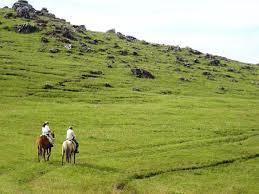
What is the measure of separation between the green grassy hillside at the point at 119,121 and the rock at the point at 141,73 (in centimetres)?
251

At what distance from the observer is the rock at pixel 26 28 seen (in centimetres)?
17125

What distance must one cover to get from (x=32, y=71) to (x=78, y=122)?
4491 centimetres

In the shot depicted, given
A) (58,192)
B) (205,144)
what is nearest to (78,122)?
(205,144)

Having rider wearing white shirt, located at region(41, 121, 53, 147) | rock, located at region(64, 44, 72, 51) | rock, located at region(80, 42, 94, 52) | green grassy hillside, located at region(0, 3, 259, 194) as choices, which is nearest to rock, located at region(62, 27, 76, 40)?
green grassy hillside, located at region(0, 3, 259, 194)

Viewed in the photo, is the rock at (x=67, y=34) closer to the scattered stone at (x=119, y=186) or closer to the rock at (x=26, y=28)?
the rock at (x=26, y=28)

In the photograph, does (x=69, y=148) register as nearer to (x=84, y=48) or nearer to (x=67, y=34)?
(x=84, y=48)

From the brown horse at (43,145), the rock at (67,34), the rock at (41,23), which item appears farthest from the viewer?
the rock at (41,23)

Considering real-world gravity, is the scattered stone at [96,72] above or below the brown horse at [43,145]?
above

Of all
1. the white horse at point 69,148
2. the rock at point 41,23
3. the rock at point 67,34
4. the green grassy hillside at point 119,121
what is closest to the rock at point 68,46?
the green grassy hillside at point 119,121

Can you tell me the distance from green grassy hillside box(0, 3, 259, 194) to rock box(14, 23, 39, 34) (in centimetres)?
112

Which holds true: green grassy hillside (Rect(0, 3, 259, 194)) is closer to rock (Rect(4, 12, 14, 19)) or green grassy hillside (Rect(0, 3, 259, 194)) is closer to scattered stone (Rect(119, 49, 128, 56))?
scattered stone (Rect(119, 49, 128, 56))

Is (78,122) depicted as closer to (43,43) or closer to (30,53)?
(30,53)

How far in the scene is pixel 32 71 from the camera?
119125mm

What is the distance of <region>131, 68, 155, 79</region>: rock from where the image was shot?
13675 cm
